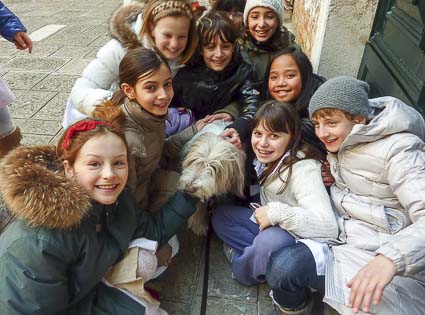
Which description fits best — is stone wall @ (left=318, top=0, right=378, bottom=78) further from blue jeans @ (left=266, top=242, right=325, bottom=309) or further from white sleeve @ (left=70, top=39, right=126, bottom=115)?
blue jeans @ (left=266, top=242, right=325, bottom=309)

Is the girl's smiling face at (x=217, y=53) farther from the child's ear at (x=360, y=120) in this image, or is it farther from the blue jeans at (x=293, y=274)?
the blue jeans at (x=293, y=274)

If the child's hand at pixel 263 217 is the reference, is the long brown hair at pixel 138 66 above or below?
above

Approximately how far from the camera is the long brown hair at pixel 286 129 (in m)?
1.88

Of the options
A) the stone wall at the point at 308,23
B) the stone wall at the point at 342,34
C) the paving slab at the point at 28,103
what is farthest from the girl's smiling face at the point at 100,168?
the stone wall at the point at 308,23

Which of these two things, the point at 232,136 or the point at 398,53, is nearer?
the point at 232,136

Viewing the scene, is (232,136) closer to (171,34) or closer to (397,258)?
(171,34)

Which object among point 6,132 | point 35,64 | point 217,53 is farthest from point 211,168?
point 35,64

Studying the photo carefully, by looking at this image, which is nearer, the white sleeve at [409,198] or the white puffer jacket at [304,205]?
the white sleeve at [409,198]

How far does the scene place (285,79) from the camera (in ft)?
6.97

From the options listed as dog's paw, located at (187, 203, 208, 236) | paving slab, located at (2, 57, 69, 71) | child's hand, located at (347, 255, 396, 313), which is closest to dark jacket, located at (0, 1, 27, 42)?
dog's paw, located at (187, 203, 208, 236)

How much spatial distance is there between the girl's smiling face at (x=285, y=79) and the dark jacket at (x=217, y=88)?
29 cm

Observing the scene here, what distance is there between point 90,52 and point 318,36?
3.26 metres

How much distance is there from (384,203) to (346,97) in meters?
0.48

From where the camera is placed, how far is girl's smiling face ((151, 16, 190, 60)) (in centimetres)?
220
